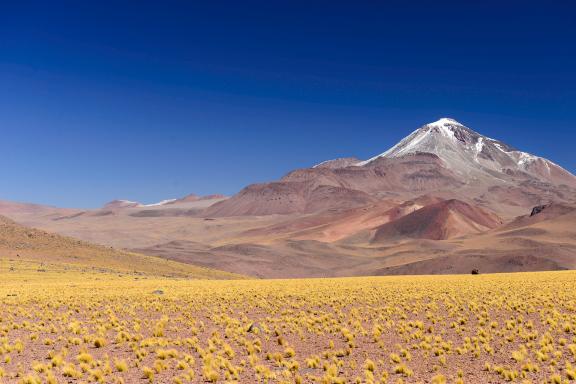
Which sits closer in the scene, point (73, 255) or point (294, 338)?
point (294, 338)

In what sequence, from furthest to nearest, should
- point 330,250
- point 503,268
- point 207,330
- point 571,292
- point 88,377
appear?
point 330,250, point 503,268, point 571,292, point 207,330, point 88,377

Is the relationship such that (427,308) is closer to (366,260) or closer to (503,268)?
(503,268)

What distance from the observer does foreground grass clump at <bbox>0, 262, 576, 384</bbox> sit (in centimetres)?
1595

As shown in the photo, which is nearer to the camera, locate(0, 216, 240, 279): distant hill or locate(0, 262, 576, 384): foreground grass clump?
locate(0, 262, 576, 384): foreground grass clump

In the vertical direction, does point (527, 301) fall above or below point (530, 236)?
below

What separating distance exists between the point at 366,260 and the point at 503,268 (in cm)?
4230

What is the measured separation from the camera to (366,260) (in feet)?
A: 494

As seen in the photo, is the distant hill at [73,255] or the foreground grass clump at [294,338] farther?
the distant hill at [73,255]

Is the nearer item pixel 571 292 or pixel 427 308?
pixel 427 308

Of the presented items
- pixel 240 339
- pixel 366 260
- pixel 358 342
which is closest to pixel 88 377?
pixel 240 339

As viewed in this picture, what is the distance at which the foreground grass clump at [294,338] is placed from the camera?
15.9m

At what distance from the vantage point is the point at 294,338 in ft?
69.1

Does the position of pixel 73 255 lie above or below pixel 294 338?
above

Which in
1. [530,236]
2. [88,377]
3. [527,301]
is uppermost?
[530,236]
